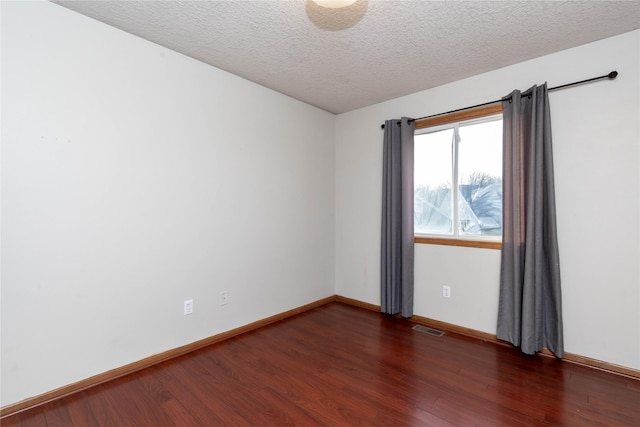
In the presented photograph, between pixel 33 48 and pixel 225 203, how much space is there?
159cm

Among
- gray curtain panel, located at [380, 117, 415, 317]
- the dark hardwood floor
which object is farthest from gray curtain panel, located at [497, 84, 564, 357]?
gray curtain panel, located at [380, 117, 415, 317]

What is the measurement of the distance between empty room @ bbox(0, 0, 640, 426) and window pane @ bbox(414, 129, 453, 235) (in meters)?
0.02

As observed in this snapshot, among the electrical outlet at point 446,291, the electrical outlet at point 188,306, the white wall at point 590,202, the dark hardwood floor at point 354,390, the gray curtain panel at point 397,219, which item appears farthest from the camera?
the gray curtain panel at point 397,219

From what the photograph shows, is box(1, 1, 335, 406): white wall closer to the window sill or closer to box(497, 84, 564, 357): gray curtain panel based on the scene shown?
the window sill

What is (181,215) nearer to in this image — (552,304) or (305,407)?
(305,407)

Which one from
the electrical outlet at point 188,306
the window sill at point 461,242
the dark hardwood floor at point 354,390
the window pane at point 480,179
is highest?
the window pane at point 480,179

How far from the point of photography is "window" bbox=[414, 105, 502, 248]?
110 inches

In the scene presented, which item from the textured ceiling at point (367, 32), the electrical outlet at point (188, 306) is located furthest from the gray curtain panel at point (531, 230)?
the electrical outlet at point (188, 306)

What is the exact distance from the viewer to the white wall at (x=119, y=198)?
1789 mm

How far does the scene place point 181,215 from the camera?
2.49 metres

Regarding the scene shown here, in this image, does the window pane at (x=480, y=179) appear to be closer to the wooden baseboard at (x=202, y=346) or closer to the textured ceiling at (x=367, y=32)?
the textured ceiling at (x=367, y=32)

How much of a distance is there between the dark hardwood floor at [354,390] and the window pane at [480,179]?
1.09 metres

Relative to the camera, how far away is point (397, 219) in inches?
130

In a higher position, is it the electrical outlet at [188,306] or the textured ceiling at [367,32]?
the textured ceiling at [367,32]
